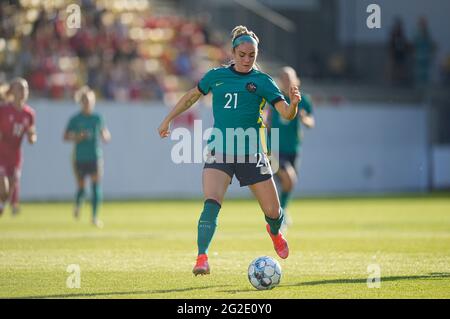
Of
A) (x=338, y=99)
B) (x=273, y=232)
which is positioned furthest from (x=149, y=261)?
(x=338, y=99)

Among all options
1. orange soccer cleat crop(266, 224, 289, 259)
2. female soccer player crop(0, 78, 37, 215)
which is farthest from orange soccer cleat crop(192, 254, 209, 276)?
female soccer player crop(0, 78, 37, 215)

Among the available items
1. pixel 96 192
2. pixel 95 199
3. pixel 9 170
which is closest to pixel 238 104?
pixel 9 170

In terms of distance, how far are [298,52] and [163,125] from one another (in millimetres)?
26047

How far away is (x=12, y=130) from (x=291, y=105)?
31.7 feet

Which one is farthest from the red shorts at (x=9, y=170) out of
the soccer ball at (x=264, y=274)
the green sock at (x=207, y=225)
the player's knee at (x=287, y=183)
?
the soccer ball at (x=264, y=274)

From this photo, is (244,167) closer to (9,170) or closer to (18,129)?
(18,129)

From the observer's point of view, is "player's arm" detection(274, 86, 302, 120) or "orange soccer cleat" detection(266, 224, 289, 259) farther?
"orange soccer cleat" detection(266, 224, 289, 259)

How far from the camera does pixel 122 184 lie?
32188mm

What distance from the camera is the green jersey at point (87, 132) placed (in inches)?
874

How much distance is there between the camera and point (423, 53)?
37406 mm

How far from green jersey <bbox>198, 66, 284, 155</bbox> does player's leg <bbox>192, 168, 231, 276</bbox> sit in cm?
29

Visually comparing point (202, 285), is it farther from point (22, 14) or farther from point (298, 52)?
point (298, 52)

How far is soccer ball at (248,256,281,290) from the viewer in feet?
35.6

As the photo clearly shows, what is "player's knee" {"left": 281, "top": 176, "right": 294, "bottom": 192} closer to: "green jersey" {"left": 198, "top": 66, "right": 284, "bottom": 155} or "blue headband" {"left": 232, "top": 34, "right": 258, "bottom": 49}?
"green jersey" {"left": 198, "top": 66, "right": 284, "bottom": 155}
